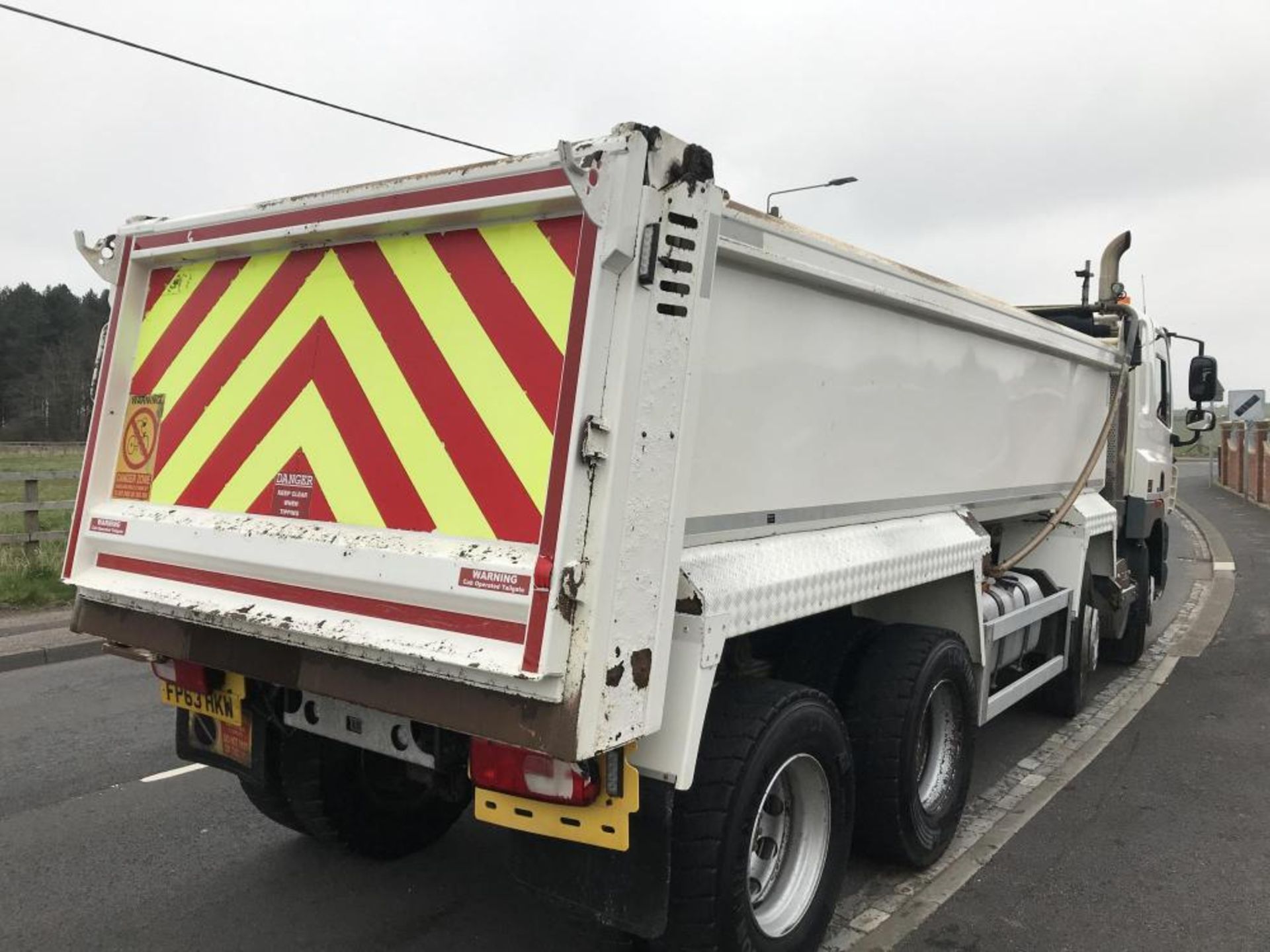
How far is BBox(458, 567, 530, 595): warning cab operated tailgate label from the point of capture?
229 cm

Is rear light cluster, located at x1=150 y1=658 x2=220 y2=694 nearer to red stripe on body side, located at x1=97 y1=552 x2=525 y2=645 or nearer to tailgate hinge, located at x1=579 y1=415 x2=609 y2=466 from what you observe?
red stripe on body side, located at x1=97 y1=552 x2=525 y2=645

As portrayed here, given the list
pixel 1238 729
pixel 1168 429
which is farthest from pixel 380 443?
pixel 1168 429

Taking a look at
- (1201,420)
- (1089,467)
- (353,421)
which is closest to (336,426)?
(353,421)

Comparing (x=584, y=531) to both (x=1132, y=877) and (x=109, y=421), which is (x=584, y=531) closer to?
(x=109, y=421)

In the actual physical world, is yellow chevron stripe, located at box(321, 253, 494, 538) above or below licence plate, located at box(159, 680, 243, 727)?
above

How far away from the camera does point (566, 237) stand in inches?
94.5

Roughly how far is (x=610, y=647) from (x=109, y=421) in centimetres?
225

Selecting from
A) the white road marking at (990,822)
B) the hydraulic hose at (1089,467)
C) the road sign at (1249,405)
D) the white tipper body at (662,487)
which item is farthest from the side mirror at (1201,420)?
the road sign at (1249,405)

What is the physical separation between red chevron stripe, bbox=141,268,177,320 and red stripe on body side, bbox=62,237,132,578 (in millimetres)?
84

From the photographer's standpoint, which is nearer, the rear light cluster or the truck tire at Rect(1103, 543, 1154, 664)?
the rear light cluster

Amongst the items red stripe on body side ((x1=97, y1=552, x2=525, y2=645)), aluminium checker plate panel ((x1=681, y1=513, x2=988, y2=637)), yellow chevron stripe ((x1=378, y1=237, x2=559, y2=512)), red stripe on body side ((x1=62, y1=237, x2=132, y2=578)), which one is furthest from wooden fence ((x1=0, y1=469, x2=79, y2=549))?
aluminium checker plate panel ((x1=681, y1=513, x2=988, y2=637))

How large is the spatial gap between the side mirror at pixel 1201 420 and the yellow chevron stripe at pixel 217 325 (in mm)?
7934

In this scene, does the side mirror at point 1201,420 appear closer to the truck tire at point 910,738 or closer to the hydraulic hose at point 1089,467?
the hydraulic hose at point 1089,467

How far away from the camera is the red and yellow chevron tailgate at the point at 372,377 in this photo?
8.02ft
